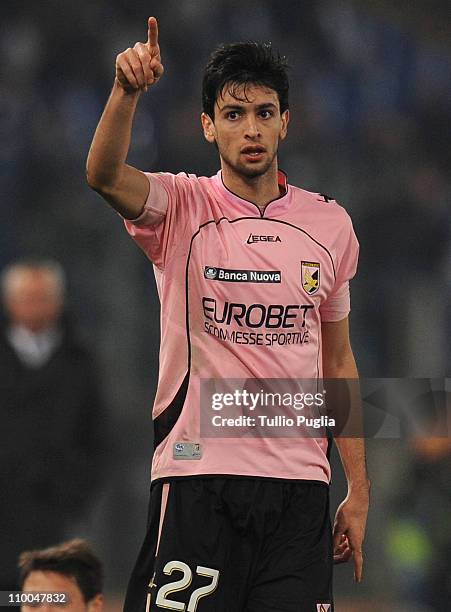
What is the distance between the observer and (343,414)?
8.62 ft

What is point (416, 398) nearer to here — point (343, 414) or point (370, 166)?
point (370, 166)

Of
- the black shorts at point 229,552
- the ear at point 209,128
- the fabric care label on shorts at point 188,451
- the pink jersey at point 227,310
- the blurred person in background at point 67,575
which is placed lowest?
the blurred person in background at point 67,575

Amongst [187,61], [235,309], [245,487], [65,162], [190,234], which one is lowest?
[245,487]

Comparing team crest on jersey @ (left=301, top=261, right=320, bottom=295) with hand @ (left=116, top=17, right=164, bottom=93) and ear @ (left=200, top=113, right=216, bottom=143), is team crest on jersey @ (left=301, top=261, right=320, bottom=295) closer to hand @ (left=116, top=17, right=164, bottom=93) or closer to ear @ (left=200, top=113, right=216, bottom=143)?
ear @ (left=200, top=113, right=216, bottom=143)

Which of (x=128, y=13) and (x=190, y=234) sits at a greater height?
(x=128, y=13)

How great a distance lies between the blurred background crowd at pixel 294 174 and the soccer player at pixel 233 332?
1917 millimetres

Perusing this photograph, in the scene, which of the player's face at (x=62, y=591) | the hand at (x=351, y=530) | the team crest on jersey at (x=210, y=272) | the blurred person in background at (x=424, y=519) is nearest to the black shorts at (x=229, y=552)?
the hand at (x=351, y=530)

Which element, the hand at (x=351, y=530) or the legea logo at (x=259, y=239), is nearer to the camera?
the legea logo at (x=259, y=239)

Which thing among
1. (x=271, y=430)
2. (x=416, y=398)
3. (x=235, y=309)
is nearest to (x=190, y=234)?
(x=235, y=309)

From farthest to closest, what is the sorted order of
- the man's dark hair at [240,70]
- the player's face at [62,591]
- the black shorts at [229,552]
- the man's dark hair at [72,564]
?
the man's dark hair at [72,564] → the player's face at [62,591] → the man's dark hair at [240,70] → the black shorts at [229,552]

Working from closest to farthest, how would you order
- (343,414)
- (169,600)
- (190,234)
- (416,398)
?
(169,600)
(190,234)
(343,414)
(416,398)

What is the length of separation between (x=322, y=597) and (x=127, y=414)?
2292 millimetres

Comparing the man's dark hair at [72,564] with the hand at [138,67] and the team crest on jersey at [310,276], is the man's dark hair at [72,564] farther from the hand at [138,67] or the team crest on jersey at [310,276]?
the hand at [138,67]

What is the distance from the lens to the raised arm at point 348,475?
248 cm
